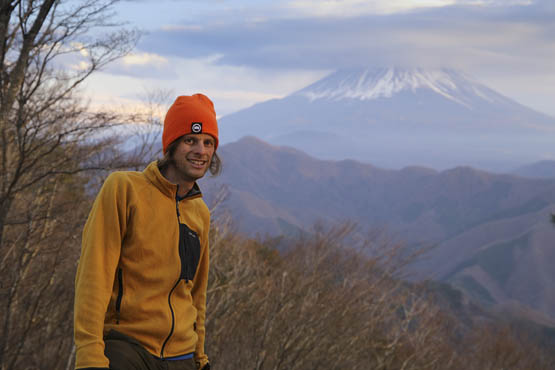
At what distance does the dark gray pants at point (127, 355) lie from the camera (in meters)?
2.22

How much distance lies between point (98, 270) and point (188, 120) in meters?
0.81

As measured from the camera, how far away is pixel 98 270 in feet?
7.27

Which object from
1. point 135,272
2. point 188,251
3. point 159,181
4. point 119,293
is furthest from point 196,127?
point 119,293

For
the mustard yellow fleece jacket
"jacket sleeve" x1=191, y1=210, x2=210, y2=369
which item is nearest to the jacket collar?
the mustard yellow fleece jacket

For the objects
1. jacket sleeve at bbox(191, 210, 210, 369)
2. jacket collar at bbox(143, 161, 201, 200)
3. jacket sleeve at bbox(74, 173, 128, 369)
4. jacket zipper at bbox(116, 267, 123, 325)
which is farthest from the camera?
jacket sleeve at bbox(191, 210, 210, 369)

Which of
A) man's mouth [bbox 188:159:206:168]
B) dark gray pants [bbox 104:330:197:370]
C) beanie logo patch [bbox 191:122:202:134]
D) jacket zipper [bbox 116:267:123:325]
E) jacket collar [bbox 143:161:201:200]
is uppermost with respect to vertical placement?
beanie logo patch [bbox 191:122:202:134]

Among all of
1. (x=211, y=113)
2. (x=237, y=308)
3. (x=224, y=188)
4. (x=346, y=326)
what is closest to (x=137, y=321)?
(x=211, y=113)

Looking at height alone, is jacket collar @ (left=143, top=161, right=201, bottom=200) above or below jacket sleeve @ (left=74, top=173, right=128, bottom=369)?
above

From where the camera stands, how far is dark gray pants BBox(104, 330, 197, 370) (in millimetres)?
2221

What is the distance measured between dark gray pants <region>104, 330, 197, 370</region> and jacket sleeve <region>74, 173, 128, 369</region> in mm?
78

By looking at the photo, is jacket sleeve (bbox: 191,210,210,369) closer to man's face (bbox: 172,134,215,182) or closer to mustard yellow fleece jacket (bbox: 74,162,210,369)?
mustard yellow fleece jacket (bbox: 74,162,210,369)

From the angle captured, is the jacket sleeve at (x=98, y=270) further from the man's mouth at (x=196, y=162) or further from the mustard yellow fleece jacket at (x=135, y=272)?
the man's mouth at (x=196, y=162)

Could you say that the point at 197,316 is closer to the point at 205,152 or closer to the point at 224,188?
the point at 205,152

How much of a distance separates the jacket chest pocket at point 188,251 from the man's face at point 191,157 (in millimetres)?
246
